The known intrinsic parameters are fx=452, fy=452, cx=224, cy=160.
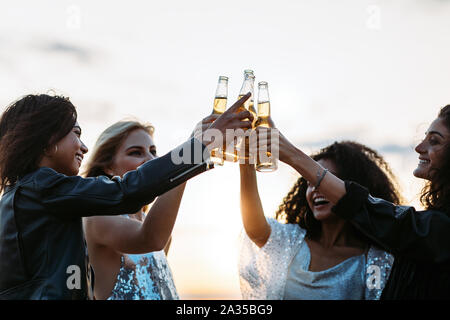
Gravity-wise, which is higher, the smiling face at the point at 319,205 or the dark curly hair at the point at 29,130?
the dark curly hair at the point at 29,130

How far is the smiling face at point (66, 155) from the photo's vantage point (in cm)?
236

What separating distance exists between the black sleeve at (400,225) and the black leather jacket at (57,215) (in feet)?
3.25

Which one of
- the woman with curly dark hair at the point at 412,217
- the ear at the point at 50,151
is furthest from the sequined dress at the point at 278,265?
the ear at the point at 50,151

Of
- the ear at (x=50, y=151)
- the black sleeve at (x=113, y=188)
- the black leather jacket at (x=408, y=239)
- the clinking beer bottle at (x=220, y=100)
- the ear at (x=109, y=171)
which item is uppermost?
the clinking beer bottle at (x=220, y=100)

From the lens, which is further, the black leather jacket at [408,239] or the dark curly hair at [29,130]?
the black leather jacket at [408,239]

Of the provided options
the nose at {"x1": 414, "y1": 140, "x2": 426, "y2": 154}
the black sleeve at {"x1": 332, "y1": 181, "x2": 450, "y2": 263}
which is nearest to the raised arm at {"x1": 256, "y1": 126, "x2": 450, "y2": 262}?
the black sleeve at {"x1": 332, "y1": 181, "x2": 450, "y2": 263}

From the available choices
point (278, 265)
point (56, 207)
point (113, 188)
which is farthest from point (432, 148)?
point (56, 207)

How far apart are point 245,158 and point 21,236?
1.68m

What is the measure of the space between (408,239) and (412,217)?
0.13 meters

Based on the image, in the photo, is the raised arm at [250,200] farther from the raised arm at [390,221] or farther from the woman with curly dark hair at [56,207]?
the woman with curly dark hair at [56,207]

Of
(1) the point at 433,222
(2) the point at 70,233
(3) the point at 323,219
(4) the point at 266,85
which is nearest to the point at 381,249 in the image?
(3) the point at 323,219

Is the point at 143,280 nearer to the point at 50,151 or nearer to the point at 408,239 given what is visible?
the point at 50,151

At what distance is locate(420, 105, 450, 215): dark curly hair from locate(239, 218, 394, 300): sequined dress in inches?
28.7

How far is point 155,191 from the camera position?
207cm
